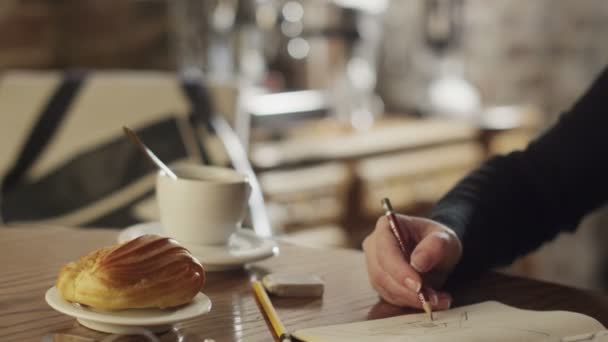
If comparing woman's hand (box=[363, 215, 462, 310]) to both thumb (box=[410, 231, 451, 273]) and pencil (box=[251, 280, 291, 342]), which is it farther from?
pencil (box=[251, 280, 291, 342])

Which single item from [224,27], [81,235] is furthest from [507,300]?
[224,27]

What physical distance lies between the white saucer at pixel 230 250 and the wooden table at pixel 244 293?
2 centimetres

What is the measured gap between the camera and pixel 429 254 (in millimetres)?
977

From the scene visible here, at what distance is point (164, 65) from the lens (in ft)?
9.42

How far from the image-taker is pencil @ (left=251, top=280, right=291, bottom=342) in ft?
2.65

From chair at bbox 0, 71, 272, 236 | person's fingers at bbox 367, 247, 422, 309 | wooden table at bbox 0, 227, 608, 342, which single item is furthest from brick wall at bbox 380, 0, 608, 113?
person's fingers at bbox 367, 247, 422, 309

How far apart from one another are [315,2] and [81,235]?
91.3 inches

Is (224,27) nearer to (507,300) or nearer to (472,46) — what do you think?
(472,46)

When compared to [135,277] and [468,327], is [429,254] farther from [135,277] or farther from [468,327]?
[135,277]

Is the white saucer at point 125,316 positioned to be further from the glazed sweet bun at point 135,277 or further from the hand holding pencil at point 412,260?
the hand holding pencil at point 412,260

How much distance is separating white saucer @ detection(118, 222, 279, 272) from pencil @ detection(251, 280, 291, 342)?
4 cm

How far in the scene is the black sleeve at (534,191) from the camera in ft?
3.81

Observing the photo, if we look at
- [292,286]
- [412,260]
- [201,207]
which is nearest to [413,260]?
[412,260]

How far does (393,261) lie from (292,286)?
10 centimetres
